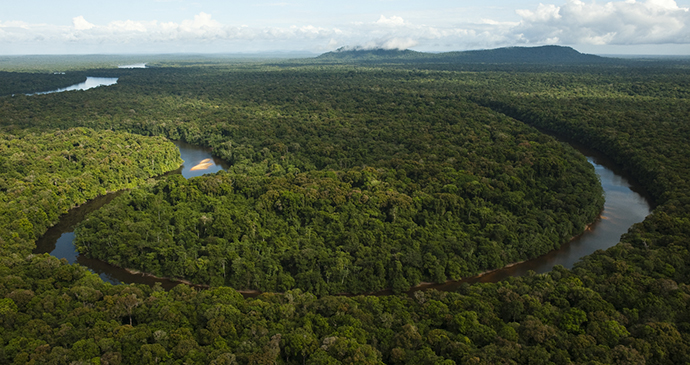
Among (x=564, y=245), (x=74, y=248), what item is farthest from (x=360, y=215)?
(x=74, y=248)

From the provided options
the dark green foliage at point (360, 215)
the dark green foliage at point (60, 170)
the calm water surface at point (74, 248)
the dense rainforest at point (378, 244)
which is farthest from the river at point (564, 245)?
the dense rainforest at point (378, 244)

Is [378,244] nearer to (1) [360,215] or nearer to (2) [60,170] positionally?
(1) [360,215]

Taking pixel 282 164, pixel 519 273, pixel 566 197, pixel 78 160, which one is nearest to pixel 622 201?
pixel 566 197

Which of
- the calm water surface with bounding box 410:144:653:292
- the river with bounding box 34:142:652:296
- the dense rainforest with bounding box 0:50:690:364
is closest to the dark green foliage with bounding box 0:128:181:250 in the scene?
the river with bounding box 34:142:652:296

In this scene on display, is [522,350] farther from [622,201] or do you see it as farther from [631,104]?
[631,104]

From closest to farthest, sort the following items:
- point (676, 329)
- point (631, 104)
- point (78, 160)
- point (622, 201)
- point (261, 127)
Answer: point (676, 329) < point (622, 201) < point (78, 160) < point (261, 127) < point (631, 104)

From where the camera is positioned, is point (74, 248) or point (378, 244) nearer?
point (378, 244)

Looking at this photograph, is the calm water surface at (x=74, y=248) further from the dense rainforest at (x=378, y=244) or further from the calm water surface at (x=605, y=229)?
the calm water surface at (x=605, y=229)
